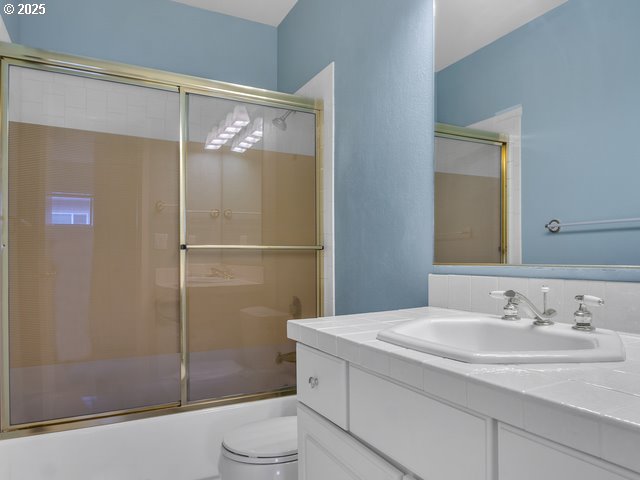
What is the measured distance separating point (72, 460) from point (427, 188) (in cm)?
183

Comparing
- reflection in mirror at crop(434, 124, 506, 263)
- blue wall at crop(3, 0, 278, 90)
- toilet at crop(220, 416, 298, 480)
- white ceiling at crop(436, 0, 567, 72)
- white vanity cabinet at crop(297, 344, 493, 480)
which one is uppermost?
blue wall at crop(3, 0, 278, 90)

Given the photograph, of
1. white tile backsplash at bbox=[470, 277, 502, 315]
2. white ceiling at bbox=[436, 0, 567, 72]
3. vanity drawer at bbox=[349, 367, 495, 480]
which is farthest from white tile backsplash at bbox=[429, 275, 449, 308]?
white ceiling at bbox=[436, 0, 567, 72]

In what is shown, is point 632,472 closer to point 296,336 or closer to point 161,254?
point 296,336

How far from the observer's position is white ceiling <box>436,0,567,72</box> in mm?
1238

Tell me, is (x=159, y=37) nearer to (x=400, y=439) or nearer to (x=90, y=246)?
(x=90, y=246)

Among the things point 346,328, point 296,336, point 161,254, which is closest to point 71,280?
point 161,254

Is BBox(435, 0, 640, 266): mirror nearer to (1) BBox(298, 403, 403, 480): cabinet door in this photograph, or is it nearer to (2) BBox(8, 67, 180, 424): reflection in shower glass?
(1) BBox(298, 403, 403, 480): cabinet door

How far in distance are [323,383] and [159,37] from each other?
2.46 metres

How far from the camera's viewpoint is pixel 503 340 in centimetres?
106

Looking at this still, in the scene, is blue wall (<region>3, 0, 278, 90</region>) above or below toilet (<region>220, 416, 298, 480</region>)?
above

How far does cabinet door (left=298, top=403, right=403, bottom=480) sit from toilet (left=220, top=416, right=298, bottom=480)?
0.87 ft

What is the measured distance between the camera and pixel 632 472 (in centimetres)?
45

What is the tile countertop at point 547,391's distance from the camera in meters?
0.48

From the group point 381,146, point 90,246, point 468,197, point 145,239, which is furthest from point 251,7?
point 468,197
